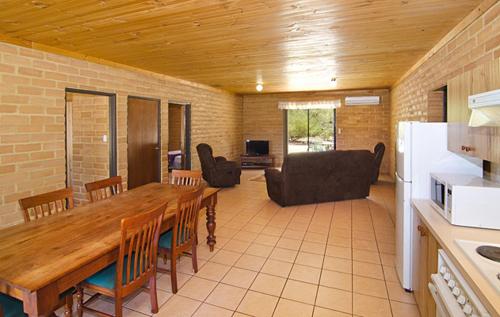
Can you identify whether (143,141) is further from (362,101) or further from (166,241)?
(362,101)

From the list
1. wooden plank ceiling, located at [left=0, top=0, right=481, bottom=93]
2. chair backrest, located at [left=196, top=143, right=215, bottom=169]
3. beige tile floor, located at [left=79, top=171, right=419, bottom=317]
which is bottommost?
beige tile floor, located at [left=79, top=171, right=419, bottom=317]

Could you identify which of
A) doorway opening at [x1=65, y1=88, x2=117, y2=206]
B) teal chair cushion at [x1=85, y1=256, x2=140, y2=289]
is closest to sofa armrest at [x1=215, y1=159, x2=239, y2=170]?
doorway opening at [x1=65, y1=88, x2=117, y2=206]

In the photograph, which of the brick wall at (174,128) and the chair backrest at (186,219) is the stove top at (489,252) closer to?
the chair backrest at (186,219)

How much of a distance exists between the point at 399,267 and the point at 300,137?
6933mm

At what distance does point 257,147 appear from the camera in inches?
359

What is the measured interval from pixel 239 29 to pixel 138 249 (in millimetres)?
2270

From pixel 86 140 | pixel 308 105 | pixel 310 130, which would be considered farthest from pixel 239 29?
pixel 310 130

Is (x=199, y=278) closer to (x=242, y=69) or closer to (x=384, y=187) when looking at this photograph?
(x=242, y=69)

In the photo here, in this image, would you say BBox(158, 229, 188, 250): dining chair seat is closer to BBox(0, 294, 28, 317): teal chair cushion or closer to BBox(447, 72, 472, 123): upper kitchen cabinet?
BBox(0, 294, 28, 317): teal chair cushion

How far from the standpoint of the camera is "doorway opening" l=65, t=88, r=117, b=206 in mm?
4547

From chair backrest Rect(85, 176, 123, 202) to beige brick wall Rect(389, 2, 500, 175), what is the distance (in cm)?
347

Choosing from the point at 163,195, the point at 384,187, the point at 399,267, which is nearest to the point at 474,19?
the point at 399,267

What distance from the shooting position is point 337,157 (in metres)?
4.96

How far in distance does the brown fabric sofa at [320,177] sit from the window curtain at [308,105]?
3.63m
